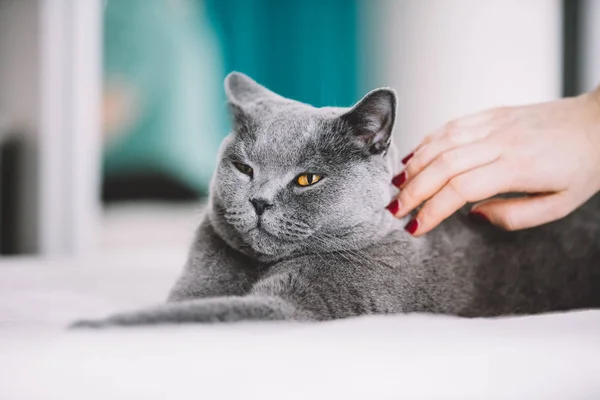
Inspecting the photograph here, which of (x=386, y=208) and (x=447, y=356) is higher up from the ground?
(x=386, y=208)

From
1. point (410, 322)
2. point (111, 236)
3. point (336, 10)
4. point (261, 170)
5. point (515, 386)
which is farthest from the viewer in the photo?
point (111, 236)

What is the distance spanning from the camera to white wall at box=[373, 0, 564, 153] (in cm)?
209

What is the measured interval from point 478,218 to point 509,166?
131mm

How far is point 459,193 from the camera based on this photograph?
0.90 m

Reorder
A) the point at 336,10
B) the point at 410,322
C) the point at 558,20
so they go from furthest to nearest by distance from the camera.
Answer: the point at 336,10
the point at 558,20
the point at 410,322

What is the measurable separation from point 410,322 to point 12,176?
2.63 m

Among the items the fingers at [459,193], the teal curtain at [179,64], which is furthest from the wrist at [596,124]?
the teal curtain at [179,64]

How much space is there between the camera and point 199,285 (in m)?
0.94

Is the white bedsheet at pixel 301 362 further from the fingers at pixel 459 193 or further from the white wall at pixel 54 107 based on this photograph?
the white wall at pixel 54 107

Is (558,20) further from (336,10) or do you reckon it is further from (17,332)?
(17,332)

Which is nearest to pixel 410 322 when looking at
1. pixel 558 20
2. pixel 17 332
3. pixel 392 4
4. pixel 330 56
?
pixel 17 332

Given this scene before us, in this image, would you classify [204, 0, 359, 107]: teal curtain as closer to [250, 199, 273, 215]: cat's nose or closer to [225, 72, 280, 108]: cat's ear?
[225, 72, 280, 108]: cat's ear

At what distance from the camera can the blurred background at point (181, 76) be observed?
215 cm

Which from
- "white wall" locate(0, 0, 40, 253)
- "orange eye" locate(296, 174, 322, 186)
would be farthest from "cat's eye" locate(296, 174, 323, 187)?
"white wall" locate(0, 0, 40, 253)
